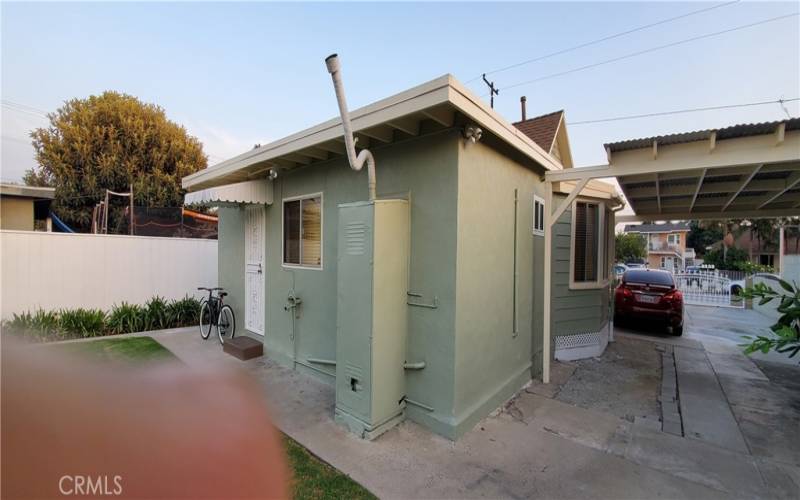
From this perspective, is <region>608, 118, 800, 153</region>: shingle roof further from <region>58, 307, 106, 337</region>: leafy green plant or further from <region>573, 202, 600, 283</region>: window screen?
<region>58, 307, 106, 337</region>: leafy green plant

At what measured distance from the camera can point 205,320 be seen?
22.4 feet

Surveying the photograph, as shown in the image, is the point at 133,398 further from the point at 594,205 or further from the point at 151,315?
the point at 151,315

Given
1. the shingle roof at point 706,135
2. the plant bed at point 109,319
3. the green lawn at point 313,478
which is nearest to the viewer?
the green lawn at point 313,478

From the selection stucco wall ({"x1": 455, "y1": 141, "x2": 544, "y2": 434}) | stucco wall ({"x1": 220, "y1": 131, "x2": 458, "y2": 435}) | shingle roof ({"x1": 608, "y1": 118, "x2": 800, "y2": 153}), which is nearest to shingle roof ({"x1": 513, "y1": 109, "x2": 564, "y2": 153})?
stucco wall ({"x1": 455, "y1": 141, "x2": 544, "y2": 434})

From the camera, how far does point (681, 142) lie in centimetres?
358

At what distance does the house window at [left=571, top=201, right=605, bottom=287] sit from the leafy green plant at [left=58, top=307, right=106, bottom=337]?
361 inches

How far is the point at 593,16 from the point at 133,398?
928 centimetres

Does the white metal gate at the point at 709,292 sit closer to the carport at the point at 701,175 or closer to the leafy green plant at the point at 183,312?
the carport at the point at 701,175

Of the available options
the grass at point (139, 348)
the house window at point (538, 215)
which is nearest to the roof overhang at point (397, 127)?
the house window at point (538, 215)

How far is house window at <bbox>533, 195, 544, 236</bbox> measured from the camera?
5.16 m

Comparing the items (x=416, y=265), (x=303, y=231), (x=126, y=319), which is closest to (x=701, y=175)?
(x=416, y=265)

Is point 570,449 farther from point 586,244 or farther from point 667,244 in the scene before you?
point 667,244

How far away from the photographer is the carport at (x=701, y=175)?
10.7 feet

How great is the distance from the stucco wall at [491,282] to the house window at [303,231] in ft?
7.02
